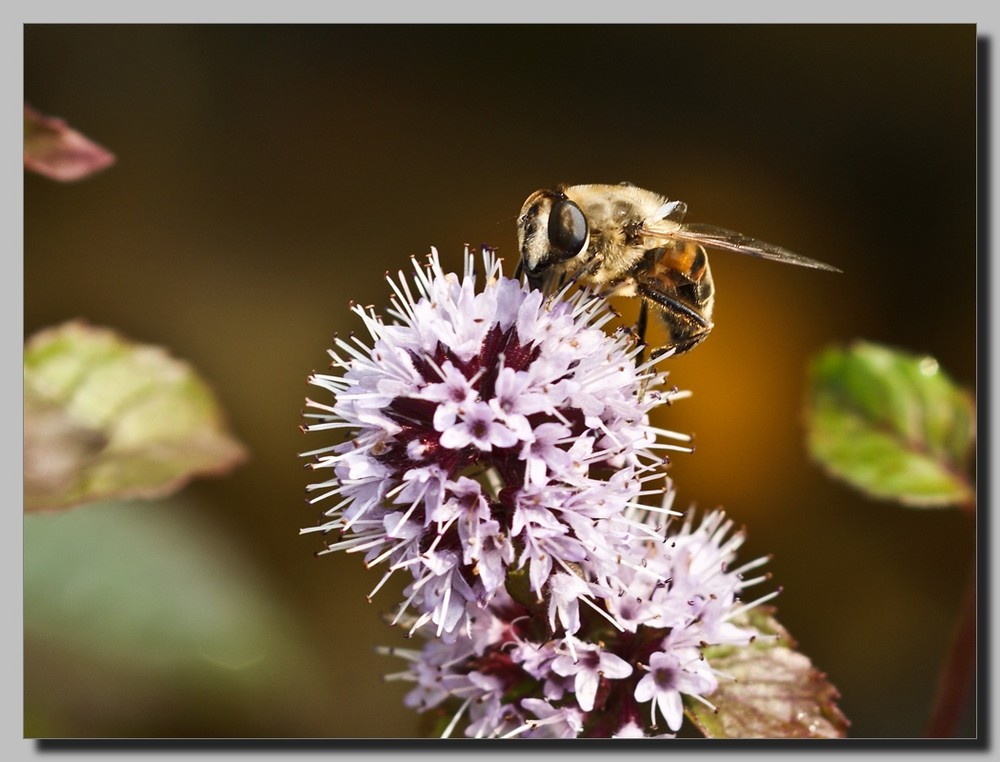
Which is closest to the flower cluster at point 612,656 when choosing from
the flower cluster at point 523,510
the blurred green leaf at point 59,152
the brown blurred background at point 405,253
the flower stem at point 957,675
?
the flower cluster at point 523,510

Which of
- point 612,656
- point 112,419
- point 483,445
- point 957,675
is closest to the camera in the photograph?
point 483,445

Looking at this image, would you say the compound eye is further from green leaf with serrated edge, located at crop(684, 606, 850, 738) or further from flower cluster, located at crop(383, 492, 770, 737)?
green leaf with serrated edge, located at crop(684, 606, 850, 738)

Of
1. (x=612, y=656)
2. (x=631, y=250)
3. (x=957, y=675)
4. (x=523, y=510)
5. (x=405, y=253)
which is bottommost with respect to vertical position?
(x=957, y=675)

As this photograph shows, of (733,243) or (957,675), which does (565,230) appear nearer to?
(733,243)

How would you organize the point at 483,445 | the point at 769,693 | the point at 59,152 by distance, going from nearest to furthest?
the point at 483,445 → the point at 769,693 → the point at 59,152

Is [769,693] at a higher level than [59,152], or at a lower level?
lower

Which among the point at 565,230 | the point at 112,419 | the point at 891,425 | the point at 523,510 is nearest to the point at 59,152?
the point at 112,419
